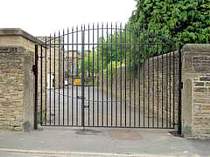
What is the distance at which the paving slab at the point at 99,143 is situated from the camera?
29.3 feet

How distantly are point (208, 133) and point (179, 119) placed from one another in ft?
3.09

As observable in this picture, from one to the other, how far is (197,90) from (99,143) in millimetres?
2994

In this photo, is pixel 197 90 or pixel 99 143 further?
pixel 197 90

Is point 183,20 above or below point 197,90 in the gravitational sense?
above

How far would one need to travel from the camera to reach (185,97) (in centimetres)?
1106

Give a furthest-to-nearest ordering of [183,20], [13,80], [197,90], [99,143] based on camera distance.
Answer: [183,20]
[13,80]
[197,90]
[99,143]

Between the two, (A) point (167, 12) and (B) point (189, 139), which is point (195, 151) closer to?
(B) point (189, 139)

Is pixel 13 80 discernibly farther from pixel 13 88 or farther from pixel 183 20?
pixel 183 20

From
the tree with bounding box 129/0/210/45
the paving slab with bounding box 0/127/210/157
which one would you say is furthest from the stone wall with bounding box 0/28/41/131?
the tree with bounding box 129/0/210/45

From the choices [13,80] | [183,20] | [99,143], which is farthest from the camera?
[183,20]

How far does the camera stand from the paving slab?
8945mm

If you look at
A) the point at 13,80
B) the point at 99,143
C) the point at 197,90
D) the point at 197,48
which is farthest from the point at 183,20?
the point at 13,80

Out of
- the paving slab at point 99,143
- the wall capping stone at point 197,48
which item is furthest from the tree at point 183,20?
the paving slab at point 99,143

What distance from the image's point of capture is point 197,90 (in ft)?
35.7
